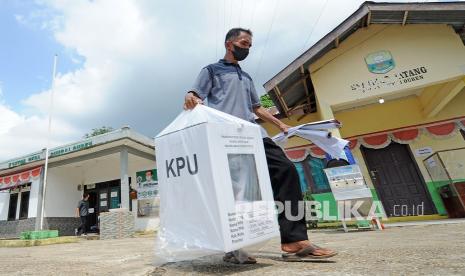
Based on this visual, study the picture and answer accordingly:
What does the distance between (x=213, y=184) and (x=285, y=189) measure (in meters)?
0.62

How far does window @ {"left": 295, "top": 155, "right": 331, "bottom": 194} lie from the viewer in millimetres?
8000

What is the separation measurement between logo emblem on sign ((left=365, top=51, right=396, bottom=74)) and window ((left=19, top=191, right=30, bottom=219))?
14.4 meters

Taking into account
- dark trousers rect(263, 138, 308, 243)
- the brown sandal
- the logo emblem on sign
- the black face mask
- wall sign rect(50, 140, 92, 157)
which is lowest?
the brown sandal

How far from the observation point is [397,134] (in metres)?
7.80

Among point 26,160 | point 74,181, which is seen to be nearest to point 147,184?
point 74,181

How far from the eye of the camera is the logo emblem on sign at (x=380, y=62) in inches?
266

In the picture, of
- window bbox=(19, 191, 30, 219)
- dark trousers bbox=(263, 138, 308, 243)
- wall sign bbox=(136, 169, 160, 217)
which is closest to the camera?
dark trousers bbox=(263, 138, 308, 243)

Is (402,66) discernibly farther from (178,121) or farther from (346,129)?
(178,121)

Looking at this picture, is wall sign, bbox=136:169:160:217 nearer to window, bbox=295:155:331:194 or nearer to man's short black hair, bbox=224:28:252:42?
window, bbox=295:155:331:194

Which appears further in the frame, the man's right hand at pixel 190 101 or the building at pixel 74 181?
the building at pixel 74 181

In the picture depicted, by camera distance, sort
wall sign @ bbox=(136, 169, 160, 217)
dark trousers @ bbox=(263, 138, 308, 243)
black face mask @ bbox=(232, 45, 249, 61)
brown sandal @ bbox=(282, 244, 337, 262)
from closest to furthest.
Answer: brown sandal @ bbox=(282, 244, 337, 262) < dark trousers @ bbox=(263, 138, 308, 243) < black face mask @ bbox=(232, 45, 249, 61) < wall sign @ bbox=(136, 169, 160, 217)

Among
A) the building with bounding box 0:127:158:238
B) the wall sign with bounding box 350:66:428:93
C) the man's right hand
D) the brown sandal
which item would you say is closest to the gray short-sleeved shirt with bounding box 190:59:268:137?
the man's right hand

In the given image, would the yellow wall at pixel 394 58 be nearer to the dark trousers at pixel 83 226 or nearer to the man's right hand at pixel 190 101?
the man's right hand at pixel 190 101

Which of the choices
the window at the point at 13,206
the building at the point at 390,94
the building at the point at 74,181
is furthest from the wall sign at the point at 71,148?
the building at the point at 390,94
